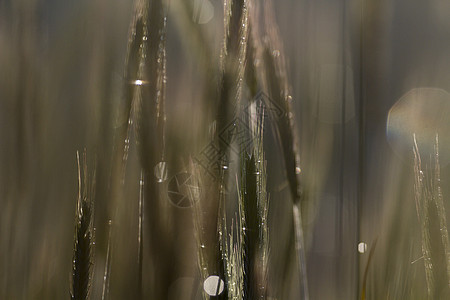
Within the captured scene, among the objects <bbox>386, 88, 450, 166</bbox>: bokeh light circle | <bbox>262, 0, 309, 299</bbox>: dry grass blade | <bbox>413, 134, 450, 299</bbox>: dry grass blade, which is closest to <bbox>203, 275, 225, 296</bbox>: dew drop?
<bbox>262, 0, 309, 299</bbox>: dry grass blade

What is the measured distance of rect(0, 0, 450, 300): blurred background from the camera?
1.39 ft

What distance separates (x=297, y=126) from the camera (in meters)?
0.49

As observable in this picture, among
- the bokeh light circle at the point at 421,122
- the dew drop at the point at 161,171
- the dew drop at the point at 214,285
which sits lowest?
the dew drop at the point at 214,285

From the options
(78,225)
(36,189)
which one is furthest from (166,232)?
(36,189)

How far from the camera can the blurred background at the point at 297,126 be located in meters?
0.42

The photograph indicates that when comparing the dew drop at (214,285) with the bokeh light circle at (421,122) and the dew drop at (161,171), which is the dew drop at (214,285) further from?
the bokeh light circle at (421,122)

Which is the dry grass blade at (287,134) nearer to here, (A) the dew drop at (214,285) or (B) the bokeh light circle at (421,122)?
(A) the dew drop at (214,285)

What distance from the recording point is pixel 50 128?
0.45 metres

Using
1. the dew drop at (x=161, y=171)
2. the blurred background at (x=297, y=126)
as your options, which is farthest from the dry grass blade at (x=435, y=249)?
the dew drop at (x=161, y=171)

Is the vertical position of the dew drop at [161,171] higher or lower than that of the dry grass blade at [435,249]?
higher

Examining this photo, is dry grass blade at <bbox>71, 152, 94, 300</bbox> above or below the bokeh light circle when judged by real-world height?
below

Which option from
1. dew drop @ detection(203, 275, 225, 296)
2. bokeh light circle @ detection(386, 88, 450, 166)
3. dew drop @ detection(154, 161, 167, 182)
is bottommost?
dew drop @ detection(203, 275, 225, 296)

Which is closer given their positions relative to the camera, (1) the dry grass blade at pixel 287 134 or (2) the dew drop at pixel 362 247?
(1) the dry grass blade at pixel 287 134

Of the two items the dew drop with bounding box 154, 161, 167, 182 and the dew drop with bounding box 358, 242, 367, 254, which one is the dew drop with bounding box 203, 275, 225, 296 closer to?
the dew drop with bounding box 154, 161, 167, 182
